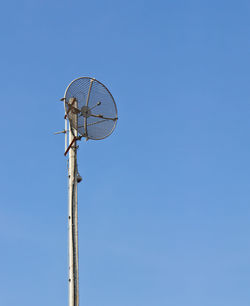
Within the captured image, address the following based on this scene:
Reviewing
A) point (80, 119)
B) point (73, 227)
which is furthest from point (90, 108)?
point (73, 227)

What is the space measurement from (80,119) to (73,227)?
2.62m

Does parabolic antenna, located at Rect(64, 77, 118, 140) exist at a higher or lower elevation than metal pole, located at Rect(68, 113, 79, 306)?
higher

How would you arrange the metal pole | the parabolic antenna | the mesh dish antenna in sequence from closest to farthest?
the metal pole, the mesh dish antenna, the parabolic antenna

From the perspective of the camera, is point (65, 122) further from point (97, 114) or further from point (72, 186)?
point (72, 186)

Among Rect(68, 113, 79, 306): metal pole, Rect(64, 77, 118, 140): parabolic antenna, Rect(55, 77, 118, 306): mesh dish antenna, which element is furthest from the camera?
Rect(64, 77, 118, 140): parabolic antenna

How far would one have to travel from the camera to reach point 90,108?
1156cm

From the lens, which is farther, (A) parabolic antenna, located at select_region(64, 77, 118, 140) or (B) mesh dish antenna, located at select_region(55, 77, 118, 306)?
(A) parabolic antenna, located at select_region(64, 77, 118, 140)

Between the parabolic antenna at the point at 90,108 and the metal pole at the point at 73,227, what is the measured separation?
1.23ft

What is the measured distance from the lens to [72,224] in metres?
9.66

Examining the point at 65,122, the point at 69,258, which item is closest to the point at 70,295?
the point at 69,258

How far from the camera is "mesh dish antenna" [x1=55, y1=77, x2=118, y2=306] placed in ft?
32.2

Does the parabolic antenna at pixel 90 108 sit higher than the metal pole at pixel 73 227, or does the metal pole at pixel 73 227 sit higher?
the parabolic antenna at pixel 90 108

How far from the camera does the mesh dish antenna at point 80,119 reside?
32.2 ft

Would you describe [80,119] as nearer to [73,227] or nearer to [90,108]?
[90,108]
